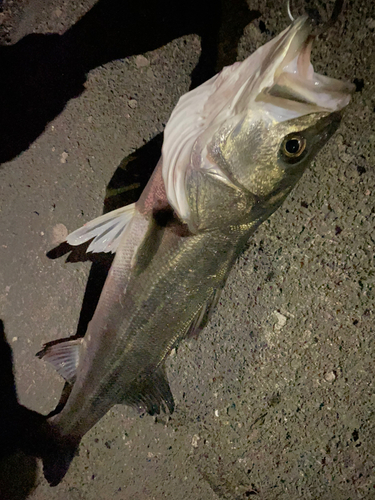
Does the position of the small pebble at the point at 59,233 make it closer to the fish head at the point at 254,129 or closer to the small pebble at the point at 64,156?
the small pebble at the point at 64,156

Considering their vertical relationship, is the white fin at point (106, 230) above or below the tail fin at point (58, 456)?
above

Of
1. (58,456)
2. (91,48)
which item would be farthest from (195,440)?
(91,48)

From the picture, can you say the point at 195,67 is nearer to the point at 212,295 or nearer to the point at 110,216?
the point at 110,216

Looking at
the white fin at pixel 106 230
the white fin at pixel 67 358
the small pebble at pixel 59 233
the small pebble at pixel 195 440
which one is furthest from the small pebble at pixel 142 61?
the small pebble at pixel 195 440

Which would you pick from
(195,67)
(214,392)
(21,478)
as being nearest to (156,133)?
(195,67)

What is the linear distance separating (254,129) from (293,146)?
0.19 m

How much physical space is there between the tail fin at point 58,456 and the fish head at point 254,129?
6.17ft

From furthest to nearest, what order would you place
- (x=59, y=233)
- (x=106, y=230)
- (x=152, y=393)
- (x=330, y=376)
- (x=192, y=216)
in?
(x=59, y=233) < (x=330, y=376) < (x=152, y=393) < (x=106, y=230) < (x=192, y=216)

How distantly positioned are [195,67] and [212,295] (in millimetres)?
1531

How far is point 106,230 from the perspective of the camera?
183 cm

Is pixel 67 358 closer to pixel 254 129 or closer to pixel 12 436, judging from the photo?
pixel 12 436

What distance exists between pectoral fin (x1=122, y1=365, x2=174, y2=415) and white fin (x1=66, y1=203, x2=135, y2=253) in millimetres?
895

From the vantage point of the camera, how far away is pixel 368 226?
1992mm

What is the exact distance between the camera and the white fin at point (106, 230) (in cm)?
178
